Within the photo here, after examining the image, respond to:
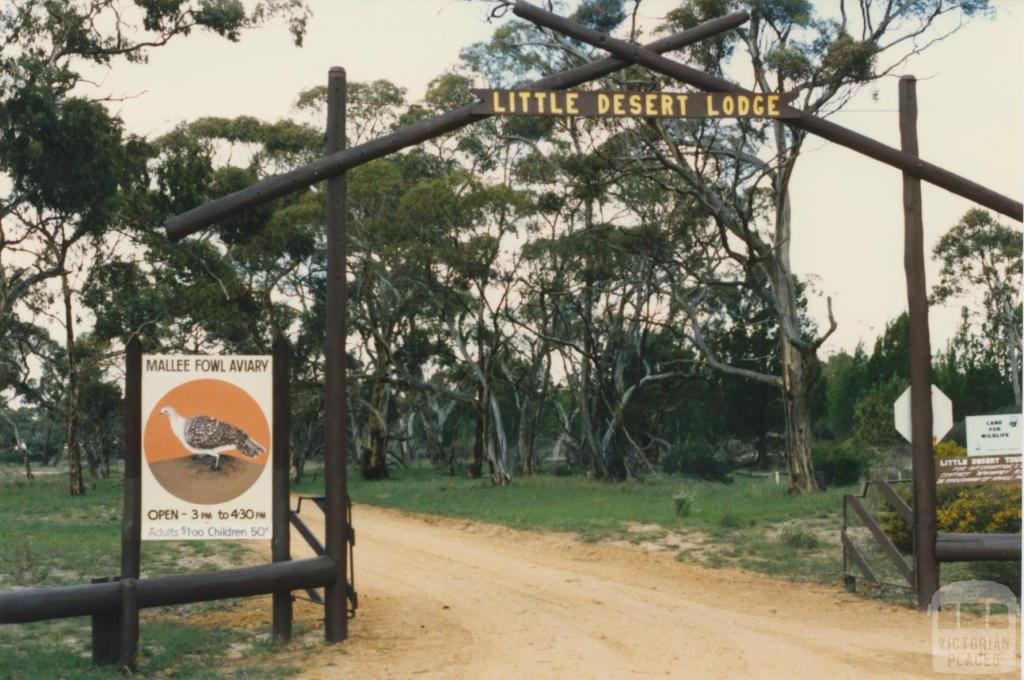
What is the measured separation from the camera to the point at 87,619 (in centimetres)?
1228

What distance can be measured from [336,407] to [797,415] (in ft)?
68.0

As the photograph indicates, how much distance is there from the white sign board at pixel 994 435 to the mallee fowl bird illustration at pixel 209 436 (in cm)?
700

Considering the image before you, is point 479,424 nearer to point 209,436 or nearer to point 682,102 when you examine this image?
point 682,102

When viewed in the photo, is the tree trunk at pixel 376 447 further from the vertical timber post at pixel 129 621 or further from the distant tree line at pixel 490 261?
the vertical timber post at pixel 129 621

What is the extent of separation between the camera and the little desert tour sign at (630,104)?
1129 centimetres

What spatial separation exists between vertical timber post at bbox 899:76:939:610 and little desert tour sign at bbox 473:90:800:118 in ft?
5.22

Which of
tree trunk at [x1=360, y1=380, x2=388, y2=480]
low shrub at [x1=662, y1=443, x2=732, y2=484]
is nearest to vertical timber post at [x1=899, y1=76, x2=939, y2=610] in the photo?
tree trunk at [x1=360, y1=380, x2=388, y2=480]

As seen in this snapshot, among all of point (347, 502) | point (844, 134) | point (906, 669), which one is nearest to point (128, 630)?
point (347, 502)

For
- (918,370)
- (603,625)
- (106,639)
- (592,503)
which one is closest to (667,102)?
(918,370)

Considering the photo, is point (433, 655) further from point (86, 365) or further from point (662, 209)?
point (86, 365)

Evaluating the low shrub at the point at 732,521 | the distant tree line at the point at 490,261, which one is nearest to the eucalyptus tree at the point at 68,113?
the distant tree line at the point at 490,261

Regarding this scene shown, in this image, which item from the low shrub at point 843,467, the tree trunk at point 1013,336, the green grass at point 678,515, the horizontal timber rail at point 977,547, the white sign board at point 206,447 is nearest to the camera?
the white sign board at point 206,447

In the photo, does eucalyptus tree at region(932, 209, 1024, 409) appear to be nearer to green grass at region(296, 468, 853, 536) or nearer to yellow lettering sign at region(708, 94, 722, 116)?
green grass at region(296, 468, 853, 536)

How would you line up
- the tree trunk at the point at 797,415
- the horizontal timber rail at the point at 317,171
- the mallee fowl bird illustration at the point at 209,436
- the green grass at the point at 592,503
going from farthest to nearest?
the tree trunk at the point at 797,415
the green grass at the point at 592,503
the horizontal timber rail at the point at 317,171
the mallee fowl bird illustration at the point at 209,436
